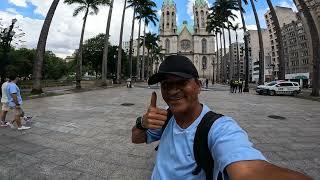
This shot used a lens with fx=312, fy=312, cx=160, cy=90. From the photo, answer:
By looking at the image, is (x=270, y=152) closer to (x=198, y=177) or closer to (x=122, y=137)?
(x=122, y=137)

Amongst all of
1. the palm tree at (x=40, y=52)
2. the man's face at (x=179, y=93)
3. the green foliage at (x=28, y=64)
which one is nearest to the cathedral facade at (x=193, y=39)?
the green foliage at (x=28, y=64)

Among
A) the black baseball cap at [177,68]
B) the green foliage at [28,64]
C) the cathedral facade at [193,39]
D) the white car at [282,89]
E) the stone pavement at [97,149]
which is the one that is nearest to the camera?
the black baseball cap at [177,68]

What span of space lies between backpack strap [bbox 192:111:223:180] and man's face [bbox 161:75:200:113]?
24 cm

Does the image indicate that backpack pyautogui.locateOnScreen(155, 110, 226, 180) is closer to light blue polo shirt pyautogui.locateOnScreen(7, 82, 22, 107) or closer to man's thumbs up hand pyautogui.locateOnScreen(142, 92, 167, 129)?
man's thumbs up hand pyautogui.locateOnScreen(142, 92, 167, 129)

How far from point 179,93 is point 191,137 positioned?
31cm

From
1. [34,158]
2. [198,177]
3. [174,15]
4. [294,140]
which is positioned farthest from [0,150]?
[174,15]

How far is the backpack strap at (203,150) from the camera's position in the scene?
170 centimetres

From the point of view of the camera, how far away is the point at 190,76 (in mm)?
1902

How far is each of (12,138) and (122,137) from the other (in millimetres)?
2742

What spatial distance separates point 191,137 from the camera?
1.80m

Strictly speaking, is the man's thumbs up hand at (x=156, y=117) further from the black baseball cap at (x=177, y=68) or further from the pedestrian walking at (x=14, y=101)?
the pedestrian walking at (x=14, y=101)

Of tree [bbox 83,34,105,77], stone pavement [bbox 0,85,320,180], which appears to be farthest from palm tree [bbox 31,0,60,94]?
tree [bbox 83,34,105,77]

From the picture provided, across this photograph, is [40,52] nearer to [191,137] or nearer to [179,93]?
[179,93]

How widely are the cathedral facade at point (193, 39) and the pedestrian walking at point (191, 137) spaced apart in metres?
128
